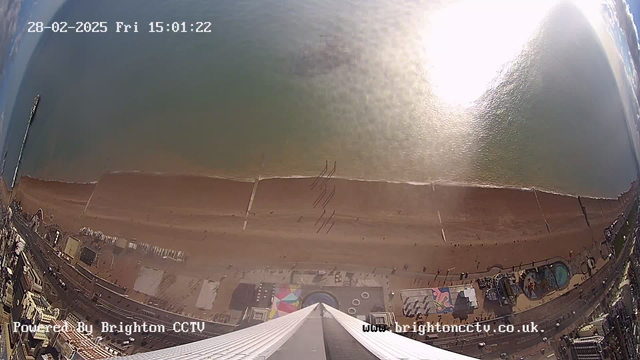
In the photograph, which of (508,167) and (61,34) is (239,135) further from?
(508,167)

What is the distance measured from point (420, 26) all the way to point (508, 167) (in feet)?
6.30

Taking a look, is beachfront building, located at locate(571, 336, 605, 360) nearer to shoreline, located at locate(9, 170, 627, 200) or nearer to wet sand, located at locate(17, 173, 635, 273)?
wet sand, located at locate(17, 173, 635, 273)

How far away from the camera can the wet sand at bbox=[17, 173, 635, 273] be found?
12.3 feet

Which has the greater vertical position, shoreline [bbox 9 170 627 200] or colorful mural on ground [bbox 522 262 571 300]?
shoreline [bbox 9 170 627 200]

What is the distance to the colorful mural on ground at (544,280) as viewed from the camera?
3.62 meters

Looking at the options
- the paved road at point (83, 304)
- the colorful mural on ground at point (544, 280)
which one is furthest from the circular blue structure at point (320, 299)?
the colorful mural on ground at point (544, 280)

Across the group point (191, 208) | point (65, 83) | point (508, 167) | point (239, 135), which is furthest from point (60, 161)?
point (508, 167)

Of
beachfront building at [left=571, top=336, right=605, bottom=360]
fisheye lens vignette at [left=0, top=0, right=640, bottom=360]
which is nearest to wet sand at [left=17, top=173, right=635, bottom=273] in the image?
fisheye lens vignette at [left=0, top=0, right=640, bottom=360]

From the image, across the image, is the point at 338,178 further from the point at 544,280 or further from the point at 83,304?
the point at 83,304

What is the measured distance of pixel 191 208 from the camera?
13.4 feet

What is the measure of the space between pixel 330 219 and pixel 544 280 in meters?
2.05

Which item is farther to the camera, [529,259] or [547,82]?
[547,82]

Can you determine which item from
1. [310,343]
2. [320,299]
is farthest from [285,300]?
[310,343]

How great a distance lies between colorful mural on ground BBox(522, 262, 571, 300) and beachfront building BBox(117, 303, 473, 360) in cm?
92
